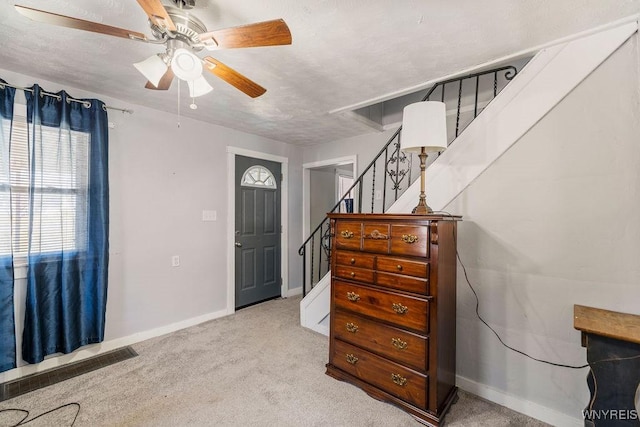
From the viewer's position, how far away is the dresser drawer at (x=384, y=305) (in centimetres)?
173

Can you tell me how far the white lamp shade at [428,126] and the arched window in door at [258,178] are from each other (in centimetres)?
251

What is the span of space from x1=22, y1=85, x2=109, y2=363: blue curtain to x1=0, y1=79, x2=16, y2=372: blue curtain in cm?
9

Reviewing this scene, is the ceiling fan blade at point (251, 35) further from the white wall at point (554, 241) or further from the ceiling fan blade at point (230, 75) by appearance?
the white wall at point (554, 241)

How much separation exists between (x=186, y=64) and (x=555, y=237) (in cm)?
233

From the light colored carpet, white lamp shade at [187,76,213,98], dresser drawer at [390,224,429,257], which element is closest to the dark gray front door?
the light colored carpet

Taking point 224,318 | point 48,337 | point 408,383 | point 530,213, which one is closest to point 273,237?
point 224,318

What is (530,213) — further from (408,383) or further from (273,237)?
(273,237)

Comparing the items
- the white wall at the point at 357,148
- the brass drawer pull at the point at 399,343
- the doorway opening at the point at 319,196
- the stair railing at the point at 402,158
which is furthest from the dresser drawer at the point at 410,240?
the doorway opening at the point at 319,196

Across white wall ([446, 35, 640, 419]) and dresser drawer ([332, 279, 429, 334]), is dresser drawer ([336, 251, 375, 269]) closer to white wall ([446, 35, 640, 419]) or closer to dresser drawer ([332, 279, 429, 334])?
dresser drawer ([332, 279, 429, 334])

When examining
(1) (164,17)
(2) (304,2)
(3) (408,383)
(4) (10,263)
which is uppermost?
(2) (304,2)

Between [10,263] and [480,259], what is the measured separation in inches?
138

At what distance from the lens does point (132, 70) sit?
2121 millimetres

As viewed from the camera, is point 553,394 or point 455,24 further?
point 553,394

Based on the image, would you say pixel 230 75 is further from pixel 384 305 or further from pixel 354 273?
pixel 384 305
